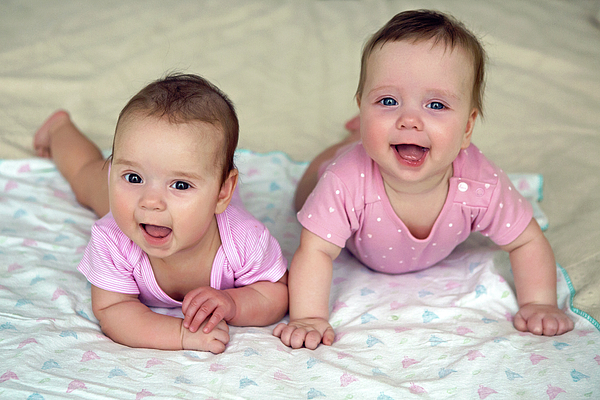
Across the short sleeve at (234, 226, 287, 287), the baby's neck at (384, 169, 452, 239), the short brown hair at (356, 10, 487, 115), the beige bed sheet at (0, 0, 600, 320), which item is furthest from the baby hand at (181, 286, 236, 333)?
the beige bed sheet at (0, 0, 600, 320)

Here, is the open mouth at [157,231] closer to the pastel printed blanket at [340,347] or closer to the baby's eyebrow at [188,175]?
the baby's eyebrow at [188,175]

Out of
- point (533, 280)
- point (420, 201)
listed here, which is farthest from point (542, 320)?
point (420, 201)

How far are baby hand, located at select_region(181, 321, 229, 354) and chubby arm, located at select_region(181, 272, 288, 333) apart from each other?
0.05ft

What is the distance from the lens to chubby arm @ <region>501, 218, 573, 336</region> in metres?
1.32

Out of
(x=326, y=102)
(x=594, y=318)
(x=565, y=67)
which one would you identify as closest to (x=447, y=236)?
(x=594, y=318)

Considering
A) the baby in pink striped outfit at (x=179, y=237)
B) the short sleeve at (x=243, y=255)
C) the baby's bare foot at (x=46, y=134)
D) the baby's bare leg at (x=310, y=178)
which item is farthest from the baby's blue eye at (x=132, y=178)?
the baby's bare foot at (x=46, y=134)

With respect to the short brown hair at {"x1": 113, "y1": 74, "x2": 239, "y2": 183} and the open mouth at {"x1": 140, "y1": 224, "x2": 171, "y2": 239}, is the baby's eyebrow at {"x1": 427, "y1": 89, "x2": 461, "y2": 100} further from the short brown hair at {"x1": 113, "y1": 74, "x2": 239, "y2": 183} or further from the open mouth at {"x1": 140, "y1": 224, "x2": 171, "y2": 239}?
the open mouth at {"x1": 140, "y1": 224, "x2": 171, "y2": 239}

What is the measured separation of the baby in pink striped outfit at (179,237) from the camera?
1.15 m

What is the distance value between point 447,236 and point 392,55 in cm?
45

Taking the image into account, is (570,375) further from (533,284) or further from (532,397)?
(533,284)

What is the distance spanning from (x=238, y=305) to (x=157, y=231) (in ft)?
0.76

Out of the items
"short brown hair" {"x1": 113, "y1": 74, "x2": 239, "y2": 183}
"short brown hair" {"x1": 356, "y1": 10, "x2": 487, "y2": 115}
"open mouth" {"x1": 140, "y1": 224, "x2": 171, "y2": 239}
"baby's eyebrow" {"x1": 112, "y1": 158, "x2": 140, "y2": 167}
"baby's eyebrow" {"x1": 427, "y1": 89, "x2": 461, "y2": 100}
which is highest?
"short brown hair" {"x1": 356, "y1": 10, "x2": 487, "y2": 115}

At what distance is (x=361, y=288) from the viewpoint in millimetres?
1473

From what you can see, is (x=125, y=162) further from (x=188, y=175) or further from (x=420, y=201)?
(x=420, y=201)
